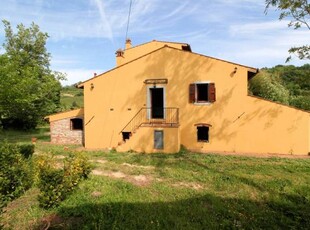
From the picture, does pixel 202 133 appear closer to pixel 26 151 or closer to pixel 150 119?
pixel 150 119

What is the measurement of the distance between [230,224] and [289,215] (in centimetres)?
193

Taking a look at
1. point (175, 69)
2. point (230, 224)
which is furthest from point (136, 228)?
point (175, 69)

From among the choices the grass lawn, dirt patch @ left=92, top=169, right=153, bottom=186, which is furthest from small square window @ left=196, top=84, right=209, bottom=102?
Result: dirt patch @ left=92, top=169, right=153, bottom=186

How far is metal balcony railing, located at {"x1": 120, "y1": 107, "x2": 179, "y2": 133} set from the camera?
49.5ft

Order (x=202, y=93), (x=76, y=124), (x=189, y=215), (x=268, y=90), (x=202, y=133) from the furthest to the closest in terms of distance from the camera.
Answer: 1. (x=268, y=90)
2. (x=76, y=124)
3. (x=202, y=93)
4. (x=202, y=133)
5. (x=189, y=215)

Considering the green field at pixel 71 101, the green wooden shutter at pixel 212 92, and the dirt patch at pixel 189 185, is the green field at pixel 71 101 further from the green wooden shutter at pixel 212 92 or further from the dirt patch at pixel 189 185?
the dirt patch at pixel 189 185

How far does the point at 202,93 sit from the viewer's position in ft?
50.3

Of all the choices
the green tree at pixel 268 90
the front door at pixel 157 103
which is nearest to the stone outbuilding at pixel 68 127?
the front door at pixel 157 103

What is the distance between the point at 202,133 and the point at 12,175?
34.6 ft

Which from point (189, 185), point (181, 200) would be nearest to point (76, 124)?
point (189, 185)

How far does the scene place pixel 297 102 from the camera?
26.1 meters

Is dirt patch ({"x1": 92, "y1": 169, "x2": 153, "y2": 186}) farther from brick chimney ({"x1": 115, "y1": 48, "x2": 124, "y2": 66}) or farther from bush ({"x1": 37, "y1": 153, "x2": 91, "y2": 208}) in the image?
brick chimney ({"x1": 115, "y1": 48, "x2": 124, "y2": 66})

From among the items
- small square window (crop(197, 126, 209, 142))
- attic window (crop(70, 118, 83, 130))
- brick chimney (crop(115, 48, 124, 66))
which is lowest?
small square window (crop(197, 126, 209, 142))

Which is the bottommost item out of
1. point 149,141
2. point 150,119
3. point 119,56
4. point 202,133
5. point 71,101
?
point 149,141
